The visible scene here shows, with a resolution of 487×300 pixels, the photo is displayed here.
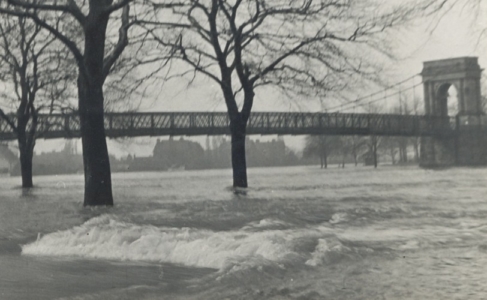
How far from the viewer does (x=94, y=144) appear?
47.3 feet

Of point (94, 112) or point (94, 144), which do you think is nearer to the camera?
point (94, 112)

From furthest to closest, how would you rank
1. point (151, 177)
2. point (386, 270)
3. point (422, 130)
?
point (151, 177) → point (422, 130) → point (386, 270)

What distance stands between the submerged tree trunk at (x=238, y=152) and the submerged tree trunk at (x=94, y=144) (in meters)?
7.85

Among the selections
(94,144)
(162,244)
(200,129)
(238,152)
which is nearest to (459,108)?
(162,244)

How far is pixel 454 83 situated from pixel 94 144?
8206 millimetres

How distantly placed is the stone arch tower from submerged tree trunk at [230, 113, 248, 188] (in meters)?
7.43

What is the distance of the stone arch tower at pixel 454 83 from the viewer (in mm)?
8807

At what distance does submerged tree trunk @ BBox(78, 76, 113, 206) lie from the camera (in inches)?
557

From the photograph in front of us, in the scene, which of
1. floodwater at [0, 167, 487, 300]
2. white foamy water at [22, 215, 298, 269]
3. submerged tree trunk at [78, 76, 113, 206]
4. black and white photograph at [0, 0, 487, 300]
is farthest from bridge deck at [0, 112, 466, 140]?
white foamy water at [22, 215, 298, 269]

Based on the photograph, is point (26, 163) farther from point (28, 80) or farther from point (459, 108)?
point (459, 108)

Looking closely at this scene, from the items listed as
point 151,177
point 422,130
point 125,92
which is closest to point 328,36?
point 422,130

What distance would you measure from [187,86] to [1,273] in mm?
15890

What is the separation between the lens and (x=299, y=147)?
44969mm

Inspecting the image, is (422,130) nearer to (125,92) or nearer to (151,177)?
(125,92)
